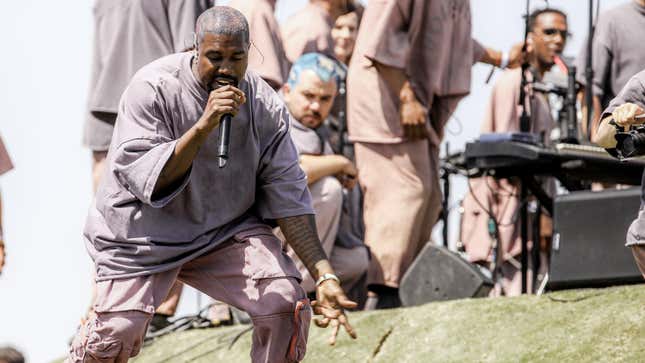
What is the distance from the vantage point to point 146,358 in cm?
1042

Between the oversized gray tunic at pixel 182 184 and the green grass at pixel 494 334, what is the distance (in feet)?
5.83

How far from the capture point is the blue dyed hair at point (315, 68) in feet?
34.4

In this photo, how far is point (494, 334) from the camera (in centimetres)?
931

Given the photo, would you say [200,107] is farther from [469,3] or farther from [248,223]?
[469,3]

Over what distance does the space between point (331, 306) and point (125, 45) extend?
11.2ft

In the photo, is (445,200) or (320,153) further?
(445,200)

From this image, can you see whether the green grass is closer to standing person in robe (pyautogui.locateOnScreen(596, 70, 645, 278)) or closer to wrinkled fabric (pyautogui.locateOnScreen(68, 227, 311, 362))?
standing person in robe (pyautogui.locateOnScreen(596, 70, 645, 278))

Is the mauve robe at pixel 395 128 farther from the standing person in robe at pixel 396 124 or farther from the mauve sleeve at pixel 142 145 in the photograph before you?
the mauve sleeve at pixel 142 145

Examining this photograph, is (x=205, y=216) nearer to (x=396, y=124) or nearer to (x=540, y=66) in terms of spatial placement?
(x=396, y=124)

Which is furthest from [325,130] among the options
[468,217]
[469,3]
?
[468,217]

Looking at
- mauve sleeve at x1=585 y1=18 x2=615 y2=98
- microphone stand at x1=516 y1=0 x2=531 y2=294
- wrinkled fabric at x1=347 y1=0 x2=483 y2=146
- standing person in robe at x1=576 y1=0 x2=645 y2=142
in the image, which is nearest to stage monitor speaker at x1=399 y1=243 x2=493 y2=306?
microphone stand at x1=516 y1=0 x2=531 y2=294

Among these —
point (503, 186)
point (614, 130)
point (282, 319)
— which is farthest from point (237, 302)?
point (503, 186)

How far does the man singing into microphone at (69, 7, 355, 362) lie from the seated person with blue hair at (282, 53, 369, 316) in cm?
266

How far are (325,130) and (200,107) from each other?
10.6 feet
